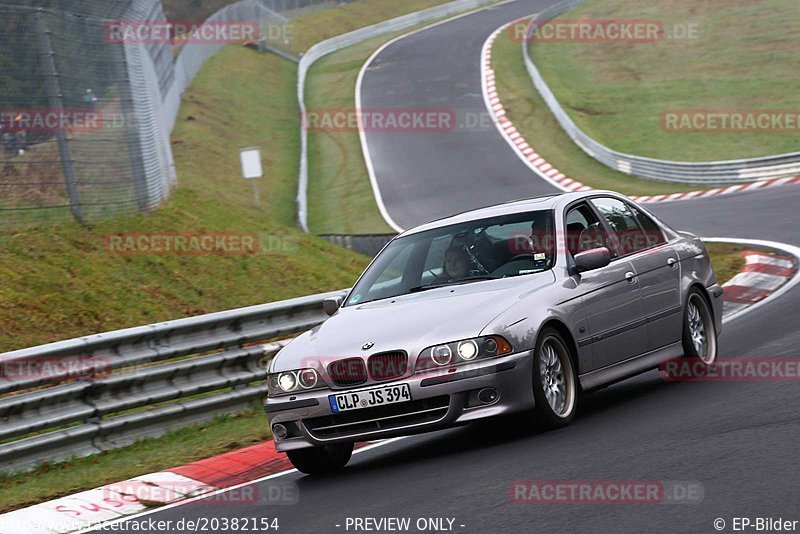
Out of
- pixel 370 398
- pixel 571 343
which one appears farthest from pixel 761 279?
pixel 370 398

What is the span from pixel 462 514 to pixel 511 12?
2283 inches

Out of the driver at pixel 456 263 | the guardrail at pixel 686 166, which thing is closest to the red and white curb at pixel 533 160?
→ the guardrail at pixel 686 166

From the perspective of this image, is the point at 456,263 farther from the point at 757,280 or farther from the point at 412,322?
the point at 757,280

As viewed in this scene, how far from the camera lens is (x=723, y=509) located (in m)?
5.32

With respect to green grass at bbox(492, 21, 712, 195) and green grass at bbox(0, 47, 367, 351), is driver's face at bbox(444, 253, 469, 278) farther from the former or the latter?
green grass at bbox(492, 21, 712, 195)

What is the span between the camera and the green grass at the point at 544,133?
99.3 feet

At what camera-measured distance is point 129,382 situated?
32.1ft

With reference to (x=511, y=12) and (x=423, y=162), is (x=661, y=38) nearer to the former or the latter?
(x=511, y=12)

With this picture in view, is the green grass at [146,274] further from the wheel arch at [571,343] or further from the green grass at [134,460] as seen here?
the wheel arch at [571,343]

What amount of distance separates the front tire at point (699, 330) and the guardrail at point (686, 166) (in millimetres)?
18379

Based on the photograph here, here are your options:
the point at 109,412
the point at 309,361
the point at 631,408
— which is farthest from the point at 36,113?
the point at 631,408

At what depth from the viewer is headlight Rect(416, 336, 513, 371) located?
7.36 m

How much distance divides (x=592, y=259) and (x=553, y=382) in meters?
0.95

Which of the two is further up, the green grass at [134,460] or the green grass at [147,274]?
the green grass at [147,274]
